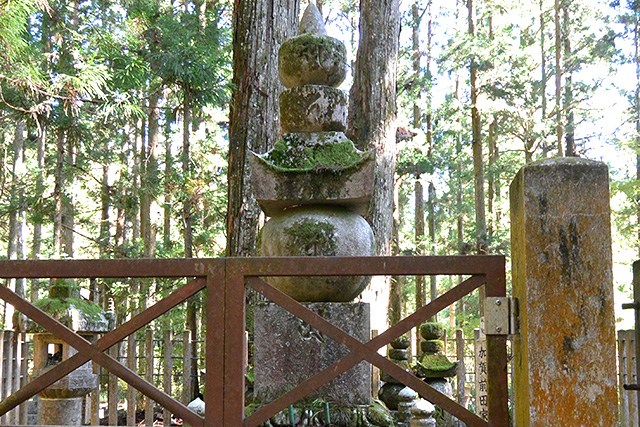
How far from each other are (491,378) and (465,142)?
21.8m

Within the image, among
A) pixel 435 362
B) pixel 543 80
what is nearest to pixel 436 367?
pixel 435 362

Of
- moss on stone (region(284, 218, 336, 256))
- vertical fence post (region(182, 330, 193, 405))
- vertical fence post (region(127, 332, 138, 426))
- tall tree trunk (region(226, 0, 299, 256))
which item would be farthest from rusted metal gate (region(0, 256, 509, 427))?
tall tree trunk (region(226, 0, 299, 256))

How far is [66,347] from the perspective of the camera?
5457mm

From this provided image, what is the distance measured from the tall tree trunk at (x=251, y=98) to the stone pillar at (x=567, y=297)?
519 centimetres

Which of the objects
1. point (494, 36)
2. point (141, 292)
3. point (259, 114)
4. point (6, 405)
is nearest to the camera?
point (6, 405)

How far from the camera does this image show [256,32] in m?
7.71

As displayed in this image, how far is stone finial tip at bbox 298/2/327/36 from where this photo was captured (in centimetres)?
480

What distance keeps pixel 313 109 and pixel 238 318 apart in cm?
230

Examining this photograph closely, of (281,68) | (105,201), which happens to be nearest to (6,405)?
(281,68)

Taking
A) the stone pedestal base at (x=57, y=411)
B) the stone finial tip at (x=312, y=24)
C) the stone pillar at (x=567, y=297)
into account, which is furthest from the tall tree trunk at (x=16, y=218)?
the stone pillar at (x=567, y=297)

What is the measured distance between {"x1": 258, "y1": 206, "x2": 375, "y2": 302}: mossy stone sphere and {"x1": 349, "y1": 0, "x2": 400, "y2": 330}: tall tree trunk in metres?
5.23

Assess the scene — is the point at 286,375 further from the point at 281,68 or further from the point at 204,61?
the point at 204,61

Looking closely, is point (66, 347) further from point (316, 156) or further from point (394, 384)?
point (394, 384)

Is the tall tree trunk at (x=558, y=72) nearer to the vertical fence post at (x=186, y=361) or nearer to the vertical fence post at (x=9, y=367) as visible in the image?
the vertical fence post at (x=186, y=361)
